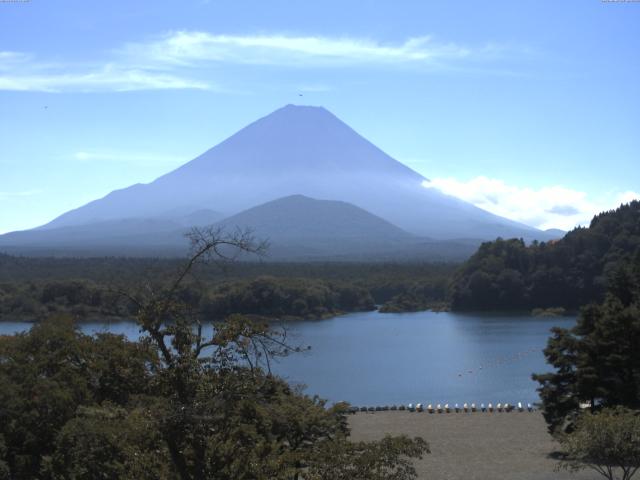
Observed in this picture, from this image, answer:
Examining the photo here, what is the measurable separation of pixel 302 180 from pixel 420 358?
137 metres

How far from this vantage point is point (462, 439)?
1619 centimetres

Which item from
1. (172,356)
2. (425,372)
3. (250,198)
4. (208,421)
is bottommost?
(425,372)

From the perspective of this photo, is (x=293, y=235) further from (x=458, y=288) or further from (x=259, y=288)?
(x=259, y=288)

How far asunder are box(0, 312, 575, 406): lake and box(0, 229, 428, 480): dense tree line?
22.6ft

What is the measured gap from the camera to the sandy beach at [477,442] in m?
13.3

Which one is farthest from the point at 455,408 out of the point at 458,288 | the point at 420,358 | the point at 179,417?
the point at 458,288

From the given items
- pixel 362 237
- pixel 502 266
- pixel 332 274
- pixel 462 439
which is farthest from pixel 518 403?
pixel 362 237

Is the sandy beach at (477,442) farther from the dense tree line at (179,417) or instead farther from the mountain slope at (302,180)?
the mountain slope at (302,180)

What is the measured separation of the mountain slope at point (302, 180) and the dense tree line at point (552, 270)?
343 feet

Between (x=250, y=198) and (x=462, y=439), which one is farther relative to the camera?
(x=250, y=198)

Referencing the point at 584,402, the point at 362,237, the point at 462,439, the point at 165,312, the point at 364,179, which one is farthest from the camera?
the point at 364,179

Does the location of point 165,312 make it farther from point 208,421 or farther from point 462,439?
point 462,439

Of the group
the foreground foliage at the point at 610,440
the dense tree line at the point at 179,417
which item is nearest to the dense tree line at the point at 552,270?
the foreground foliage at the point at 610,440

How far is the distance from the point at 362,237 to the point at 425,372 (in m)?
104
